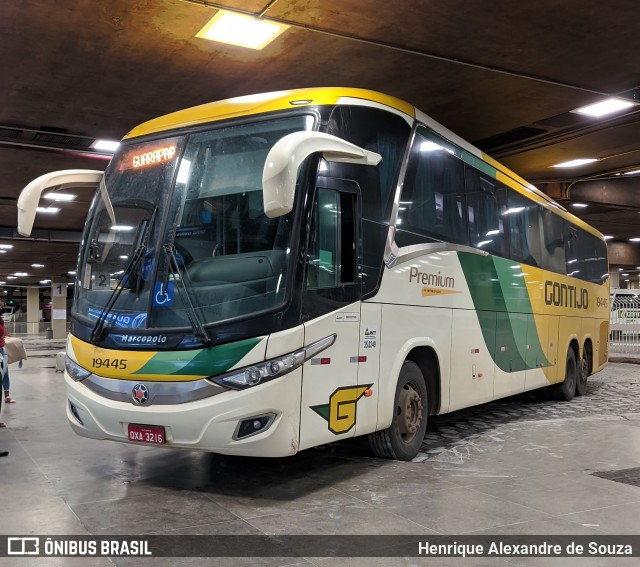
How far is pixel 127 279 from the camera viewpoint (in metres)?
5.92

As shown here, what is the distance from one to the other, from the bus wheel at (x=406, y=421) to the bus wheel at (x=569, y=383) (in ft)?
20.7

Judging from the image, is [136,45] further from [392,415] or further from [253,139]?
[392,415]

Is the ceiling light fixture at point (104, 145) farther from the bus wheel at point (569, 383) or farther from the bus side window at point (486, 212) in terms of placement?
the bus wheel at point (569, 383)

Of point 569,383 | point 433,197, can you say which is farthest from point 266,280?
point 569,383

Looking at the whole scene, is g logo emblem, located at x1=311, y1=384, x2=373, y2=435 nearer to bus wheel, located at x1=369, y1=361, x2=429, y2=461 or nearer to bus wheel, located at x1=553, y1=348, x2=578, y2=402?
bus wheel, located at x1=369, y1=361, x2=429, y2=461

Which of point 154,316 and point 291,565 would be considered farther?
point 154,316

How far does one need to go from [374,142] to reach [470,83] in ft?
14.5

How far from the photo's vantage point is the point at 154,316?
569cm

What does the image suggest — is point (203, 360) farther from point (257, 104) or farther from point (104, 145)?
point (104, 145)

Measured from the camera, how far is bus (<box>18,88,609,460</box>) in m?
5.34

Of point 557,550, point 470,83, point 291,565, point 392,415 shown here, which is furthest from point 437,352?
point 470,83

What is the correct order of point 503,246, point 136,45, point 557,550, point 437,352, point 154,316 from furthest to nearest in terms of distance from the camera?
point 503,246, point 136,45, point 437,352, point 154,316, point 557,550

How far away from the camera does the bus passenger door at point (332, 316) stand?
5594 mm

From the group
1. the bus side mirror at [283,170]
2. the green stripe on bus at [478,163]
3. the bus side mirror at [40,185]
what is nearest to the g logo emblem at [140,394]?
the bus side mirror at [283,170]
